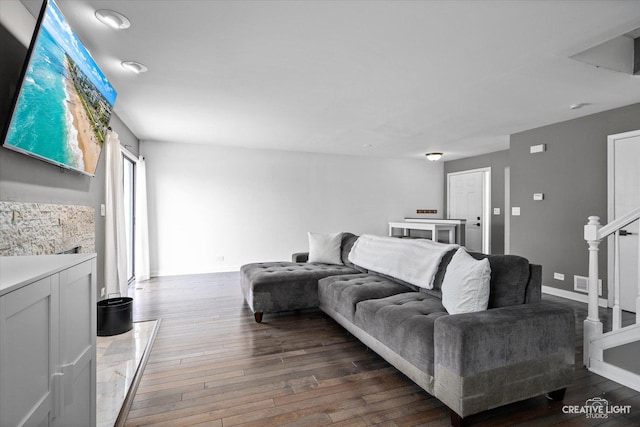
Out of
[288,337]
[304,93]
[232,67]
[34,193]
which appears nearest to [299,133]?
[304,93]

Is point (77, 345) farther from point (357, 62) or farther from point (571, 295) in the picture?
point (571, 295)

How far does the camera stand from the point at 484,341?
1734 millimetres

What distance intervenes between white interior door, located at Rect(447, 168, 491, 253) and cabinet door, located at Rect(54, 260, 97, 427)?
7.18 m

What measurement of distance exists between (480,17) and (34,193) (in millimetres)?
3183

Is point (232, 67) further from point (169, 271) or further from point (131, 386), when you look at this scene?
point (169, 271)

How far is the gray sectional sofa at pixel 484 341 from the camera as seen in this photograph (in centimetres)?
171

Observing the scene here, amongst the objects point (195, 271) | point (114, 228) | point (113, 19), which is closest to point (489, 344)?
point (113, 19)

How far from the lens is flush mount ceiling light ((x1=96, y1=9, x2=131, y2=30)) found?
2.03 meters

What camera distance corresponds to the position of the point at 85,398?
Result: 1313 millimetres

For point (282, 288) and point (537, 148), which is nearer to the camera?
point (282, 288)

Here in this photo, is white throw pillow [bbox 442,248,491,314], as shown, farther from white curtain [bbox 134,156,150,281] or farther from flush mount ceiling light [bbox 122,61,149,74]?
white curtain [bbox 134,156,150,281]

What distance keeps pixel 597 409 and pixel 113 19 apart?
12.9 ft

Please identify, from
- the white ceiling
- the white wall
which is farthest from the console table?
the white ceiling

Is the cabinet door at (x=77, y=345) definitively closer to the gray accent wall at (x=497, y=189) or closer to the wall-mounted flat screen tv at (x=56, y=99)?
the wall-mounted flat screen tv at (x=56, y=99)
